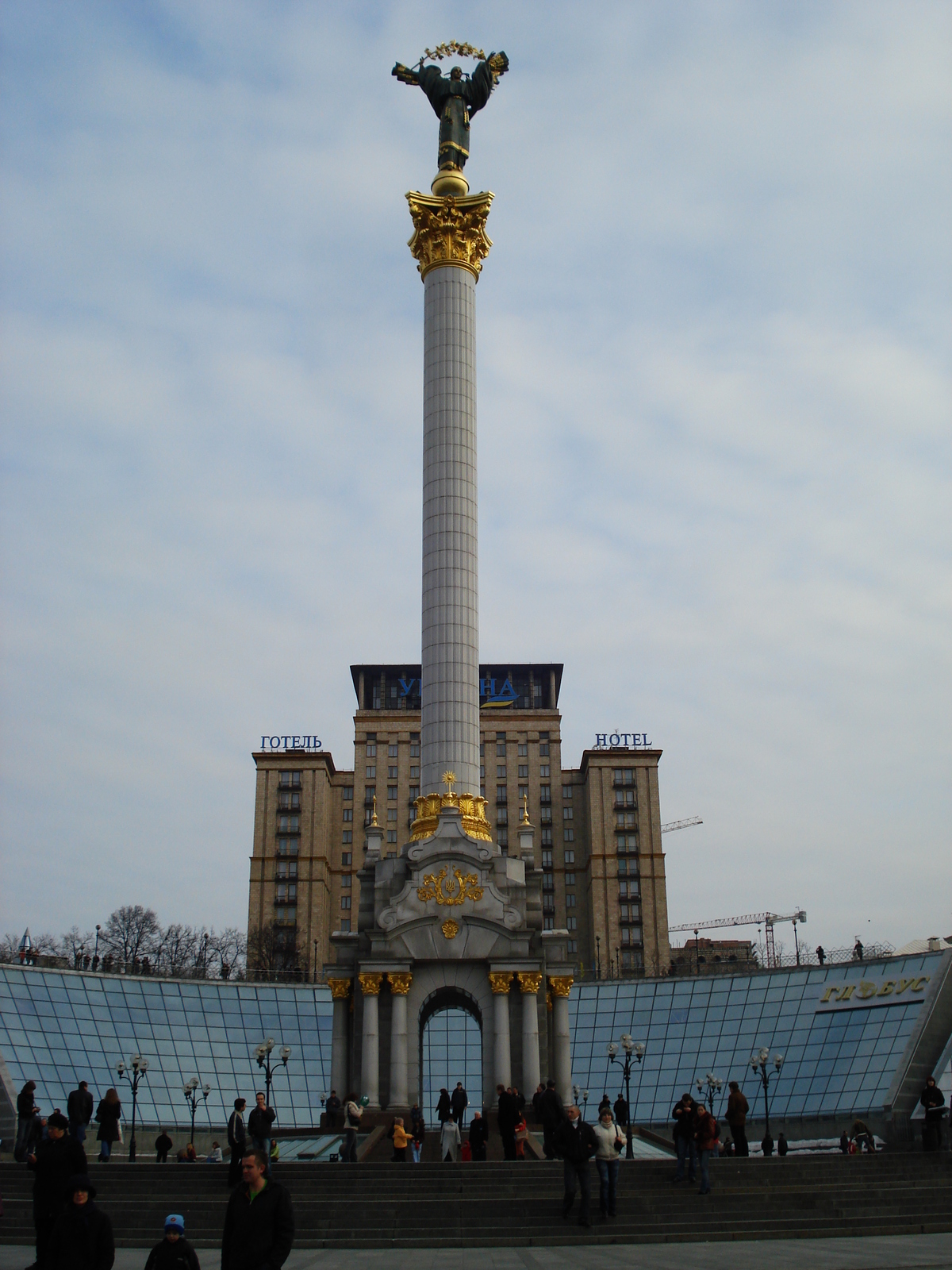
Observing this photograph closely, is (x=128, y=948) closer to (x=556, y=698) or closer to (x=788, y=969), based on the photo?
(x=556, y=698)

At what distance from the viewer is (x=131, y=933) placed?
3905 inches

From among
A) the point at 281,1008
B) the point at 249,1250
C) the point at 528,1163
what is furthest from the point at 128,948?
the point at 249,1250

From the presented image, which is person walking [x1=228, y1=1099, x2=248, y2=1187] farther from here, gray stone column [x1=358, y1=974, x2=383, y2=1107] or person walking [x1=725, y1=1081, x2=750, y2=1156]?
gray stone column [x1=358, y1=974, x2=383, y2=1107]

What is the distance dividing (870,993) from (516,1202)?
37.7 metres

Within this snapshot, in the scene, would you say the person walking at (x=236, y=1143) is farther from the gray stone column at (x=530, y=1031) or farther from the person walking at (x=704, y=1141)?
the gray stone column at (x=530, y=1031)

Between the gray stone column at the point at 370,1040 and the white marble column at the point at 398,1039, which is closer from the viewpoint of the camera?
the white marble column at the point at 398,1039

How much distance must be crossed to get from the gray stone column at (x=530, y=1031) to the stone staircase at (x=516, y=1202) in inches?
475

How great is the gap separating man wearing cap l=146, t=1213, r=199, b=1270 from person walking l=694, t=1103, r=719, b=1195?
1477 cm

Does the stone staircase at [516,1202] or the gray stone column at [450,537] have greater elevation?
the gray stone column at [450,537]

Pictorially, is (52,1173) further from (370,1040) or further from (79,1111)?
(370,1040)

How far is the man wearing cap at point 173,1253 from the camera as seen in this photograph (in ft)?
31.3

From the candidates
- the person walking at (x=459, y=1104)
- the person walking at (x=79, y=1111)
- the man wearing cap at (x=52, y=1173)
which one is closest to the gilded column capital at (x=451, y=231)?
the person walking at (x=459, y=1104)

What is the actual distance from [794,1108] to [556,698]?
65.4 metres

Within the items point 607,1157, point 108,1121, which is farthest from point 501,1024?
point 607,1157
